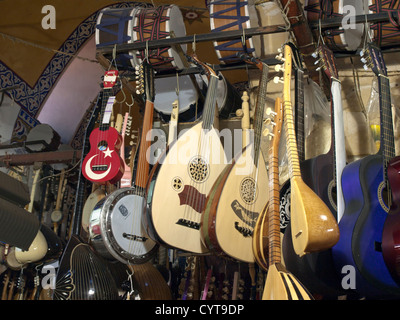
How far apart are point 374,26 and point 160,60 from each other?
113cm

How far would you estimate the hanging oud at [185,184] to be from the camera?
213cm

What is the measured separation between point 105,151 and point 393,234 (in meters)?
1.50

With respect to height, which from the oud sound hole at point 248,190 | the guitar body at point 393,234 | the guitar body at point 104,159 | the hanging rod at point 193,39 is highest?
the hanging rod at point 193,39

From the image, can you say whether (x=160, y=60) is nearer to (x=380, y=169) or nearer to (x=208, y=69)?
(x=208, y=69)

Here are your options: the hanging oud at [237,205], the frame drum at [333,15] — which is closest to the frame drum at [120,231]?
the hanging oud at [237,205]

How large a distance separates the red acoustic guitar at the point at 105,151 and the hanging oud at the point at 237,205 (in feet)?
1.87

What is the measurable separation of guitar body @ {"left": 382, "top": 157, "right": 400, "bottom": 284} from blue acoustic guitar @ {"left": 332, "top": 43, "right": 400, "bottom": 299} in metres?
0.06

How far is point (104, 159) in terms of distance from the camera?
8.27 ft

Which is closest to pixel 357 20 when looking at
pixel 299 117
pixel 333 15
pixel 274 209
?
pixel 333 15

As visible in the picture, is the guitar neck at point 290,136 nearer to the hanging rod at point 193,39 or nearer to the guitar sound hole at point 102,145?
the hanging rod at point 193,39

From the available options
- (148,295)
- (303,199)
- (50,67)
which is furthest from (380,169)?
(50,67)

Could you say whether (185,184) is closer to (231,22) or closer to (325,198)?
(325,198)
